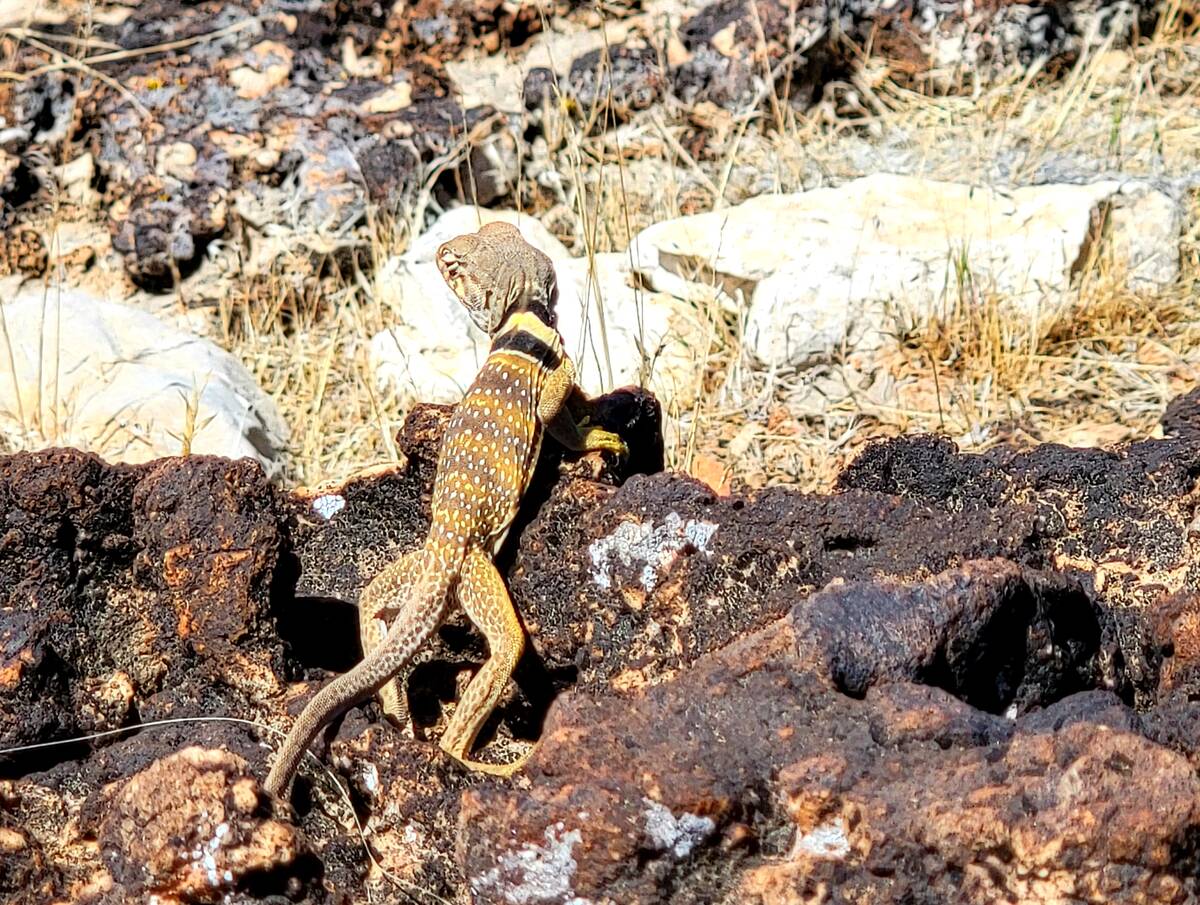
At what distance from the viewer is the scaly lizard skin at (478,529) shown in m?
2.79

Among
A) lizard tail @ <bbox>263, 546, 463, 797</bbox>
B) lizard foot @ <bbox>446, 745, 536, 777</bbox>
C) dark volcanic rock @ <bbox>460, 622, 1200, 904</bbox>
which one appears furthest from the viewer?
lizard foot @ <bbox>446, 745, 536, 777</bbox>

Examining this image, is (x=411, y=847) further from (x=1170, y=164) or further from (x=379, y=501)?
(x=1170, y=164)

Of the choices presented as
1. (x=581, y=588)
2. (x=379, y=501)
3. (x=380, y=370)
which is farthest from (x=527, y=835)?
(x=380, y=370)

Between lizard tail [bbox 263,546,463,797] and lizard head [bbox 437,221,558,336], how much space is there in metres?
0.91

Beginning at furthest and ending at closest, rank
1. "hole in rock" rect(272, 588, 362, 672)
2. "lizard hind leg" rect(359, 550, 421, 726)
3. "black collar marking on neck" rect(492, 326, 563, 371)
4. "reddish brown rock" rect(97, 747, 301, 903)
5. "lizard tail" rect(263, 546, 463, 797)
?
"black collar marking on neck" rect(492, 326, 563, 371)
"hole in rock" rect(272, 588, 362, 672)
"lizard hind leg" rect(359, 550, 421, 726)
"lizard tail" rect(263, 546, 463, 797)
"reddish brown rock" rect(97, 747, 301, 903)

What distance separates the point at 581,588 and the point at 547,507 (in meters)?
0.25

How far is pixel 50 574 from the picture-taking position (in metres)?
2.72

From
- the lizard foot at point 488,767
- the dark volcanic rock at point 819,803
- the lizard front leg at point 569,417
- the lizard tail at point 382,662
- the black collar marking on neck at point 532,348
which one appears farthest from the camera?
the black collar marking on neck at point 532,348

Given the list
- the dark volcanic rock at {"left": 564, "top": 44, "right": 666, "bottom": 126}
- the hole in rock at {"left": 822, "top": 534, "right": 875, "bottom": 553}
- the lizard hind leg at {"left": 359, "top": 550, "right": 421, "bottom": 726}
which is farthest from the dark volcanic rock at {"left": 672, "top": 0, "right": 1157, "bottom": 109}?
the hole in rock at {"left": 822, "top": 534, "right": 875, "bottom": 553}

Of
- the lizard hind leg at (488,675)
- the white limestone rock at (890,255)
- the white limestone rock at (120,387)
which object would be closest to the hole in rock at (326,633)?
the lizard hind leg at (488,675)

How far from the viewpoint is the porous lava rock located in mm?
2035

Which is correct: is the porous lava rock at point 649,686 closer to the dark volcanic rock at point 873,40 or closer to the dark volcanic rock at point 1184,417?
the dark volcanic rock at point 1184,417

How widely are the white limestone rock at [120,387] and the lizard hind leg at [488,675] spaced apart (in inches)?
94.5

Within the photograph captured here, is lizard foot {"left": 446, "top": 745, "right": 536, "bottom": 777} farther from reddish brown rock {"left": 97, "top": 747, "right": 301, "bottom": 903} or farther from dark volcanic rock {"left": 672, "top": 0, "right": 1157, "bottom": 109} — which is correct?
dark volcanic rock {"left": 672, "top": 0, "right": 1157, "bottom": 109}
